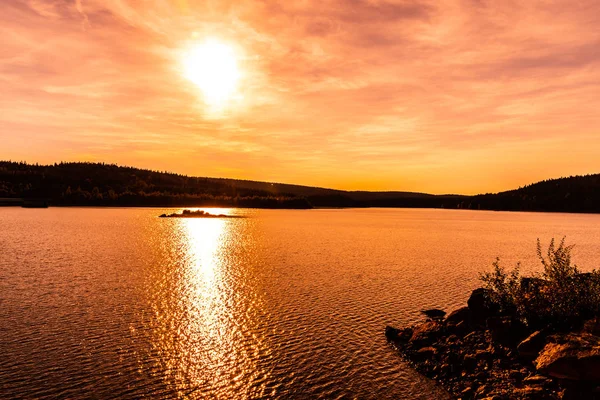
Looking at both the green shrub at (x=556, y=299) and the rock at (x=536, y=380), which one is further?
the green shrub at (x=556, y=299)

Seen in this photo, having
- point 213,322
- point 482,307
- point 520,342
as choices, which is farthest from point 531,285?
point 213,322

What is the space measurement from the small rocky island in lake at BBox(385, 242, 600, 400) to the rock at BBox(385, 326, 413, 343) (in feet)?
0.21

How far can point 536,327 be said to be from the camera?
887 inches

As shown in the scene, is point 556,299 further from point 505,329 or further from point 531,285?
point 531,285

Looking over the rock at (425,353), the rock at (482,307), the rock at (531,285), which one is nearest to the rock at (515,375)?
the rock at (425,353)

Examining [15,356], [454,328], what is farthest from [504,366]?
[15,356]

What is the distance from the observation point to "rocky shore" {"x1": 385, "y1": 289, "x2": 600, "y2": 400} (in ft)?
57.2

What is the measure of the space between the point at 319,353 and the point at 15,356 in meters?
16.7

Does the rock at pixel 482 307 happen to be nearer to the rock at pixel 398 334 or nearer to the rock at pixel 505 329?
the rock at pixel 505 329

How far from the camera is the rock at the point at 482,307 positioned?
84.9 feet

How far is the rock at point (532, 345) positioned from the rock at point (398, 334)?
22.4 ft

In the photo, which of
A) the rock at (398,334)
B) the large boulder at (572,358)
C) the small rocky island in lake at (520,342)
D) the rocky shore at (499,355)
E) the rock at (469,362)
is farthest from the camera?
the rock at (398,334)

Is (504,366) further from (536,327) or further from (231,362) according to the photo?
(231,362)

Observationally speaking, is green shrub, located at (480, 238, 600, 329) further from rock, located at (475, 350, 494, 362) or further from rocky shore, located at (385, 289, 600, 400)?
rock, located at (475, 350, 494, 362)
